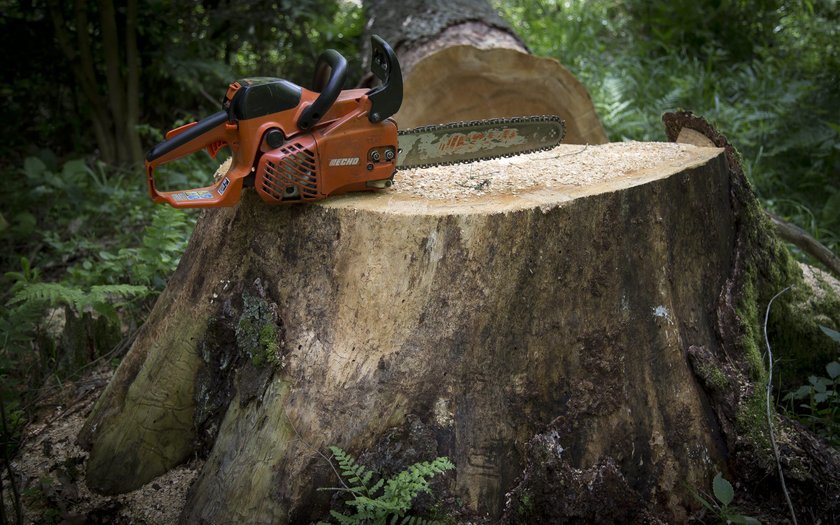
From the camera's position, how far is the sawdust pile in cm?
235

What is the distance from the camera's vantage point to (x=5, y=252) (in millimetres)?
4184

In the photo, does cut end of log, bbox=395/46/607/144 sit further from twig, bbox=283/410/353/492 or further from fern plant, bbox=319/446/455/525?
fern plant, bbox=319/446/455/525

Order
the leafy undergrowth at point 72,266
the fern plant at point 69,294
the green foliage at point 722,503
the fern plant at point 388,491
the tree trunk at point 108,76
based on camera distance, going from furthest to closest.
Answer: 1. the tree trunk at point 108,76
2. the leafy undergrowth at point 72,266
3. the fern plant at point 69,294
4. the green foliage at point 722,503
5. the fern plant at point 388,491

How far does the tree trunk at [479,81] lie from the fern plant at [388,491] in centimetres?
275

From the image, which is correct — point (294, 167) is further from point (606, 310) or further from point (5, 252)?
point (5, 252)

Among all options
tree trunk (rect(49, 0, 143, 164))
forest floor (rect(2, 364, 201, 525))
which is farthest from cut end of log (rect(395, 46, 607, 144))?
forest floor (rect(2, 364, 201, 525))

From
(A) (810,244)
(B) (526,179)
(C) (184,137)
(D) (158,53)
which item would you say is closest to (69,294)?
(C) (184,137)

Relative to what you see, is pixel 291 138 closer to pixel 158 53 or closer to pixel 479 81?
pixel 479 81

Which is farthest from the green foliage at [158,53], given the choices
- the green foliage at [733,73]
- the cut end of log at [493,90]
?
the green foliage at [733,73]

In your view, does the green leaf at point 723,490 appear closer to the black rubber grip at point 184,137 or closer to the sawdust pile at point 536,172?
Result: the sawdust pile at point 536,172

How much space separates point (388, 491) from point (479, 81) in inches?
119

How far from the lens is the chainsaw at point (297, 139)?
86.8 inches

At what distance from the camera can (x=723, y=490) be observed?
2.13 meters

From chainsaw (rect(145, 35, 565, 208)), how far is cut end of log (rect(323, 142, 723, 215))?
98 millimetres
